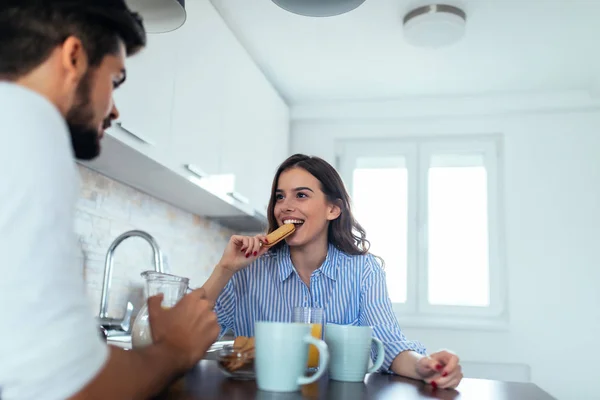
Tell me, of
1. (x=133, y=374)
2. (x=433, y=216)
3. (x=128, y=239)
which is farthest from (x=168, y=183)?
(x=433, y=216)

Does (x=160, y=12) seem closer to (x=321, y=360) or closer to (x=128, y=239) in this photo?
(x=321, y=360)

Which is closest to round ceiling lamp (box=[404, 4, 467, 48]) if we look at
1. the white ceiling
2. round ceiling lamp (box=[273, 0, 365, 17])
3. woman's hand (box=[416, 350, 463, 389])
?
the white ceiling

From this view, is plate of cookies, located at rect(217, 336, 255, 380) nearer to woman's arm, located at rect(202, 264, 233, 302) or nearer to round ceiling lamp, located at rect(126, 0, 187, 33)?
woman's arm, located at rect(202, 264, 233, 302)

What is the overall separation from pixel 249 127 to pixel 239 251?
172 cm

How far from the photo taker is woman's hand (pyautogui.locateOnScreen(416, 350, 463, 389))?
1.06 metres

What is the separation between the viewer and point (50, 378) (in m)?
0.51

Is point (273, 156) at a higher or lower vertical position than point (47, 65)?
higher

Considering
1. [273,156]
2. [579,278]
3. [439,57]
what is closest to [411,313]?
[579,278]

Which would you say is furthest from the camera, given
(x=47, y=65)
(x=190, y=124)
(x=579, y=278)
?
(x=579, y=278)

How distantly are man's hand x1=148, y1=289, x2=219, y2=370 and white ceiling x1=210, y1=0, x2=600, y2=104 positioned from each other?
2.17 metres

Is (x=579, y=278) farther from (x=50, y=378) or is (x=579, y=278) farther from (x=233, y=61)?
(x=50, y=378)

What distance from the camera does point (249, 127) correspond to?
10.5ft

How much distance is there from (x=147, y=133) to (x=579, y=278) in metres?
2.89

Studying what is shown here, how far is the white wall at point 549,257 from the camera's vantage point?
11.5ft
